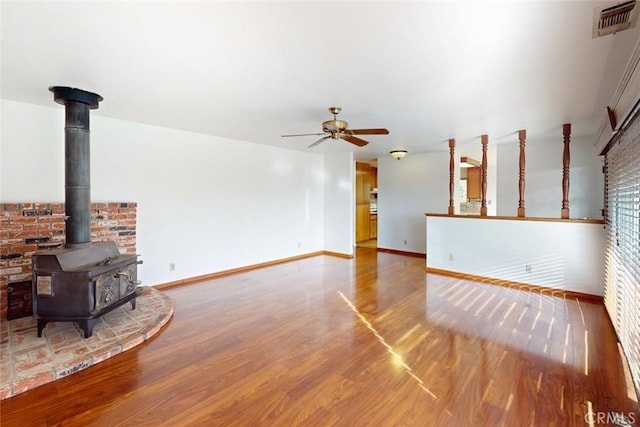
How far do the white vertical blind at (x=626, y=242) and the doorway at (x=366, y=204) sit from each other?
550cm

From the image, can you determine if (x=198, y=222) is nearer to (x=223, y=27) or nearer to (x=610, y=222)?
(x=223, y=27)

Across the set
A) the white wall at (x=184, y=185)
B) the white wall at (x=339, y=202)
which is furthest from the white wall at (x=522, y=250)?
the white wall at (x=184, y=185)

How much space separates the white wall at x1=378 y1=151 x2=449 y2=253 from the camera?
6.58 metres

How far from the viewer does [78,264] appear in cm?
273

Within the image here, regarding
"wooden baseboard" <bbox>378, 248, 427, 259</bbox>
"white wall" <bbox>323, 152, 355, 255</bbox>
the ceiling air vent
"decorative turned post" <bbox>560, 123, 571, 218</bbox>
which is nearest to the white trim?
the ceiling air vent

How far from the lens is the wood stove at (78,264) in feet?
8.57

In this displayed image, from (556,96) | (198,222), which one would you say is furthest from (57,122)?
(556,96)

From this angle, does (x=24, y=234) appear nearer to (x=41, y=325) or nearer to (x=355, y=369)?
(x=41, y=325)

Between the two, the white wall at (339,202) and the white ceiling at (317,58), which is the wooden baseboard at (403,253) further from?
the white ceiling at (317,58)

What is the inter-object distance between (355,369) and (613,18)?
283 cm

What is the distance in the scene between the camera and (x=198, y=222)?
4.79 m

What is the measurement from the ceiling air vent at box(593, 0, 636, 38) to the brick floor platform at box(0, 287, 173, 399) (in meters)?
4.13

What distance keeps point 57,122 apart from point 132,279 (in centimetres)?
207

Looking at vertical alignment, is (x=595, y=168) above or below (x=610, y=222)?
above
